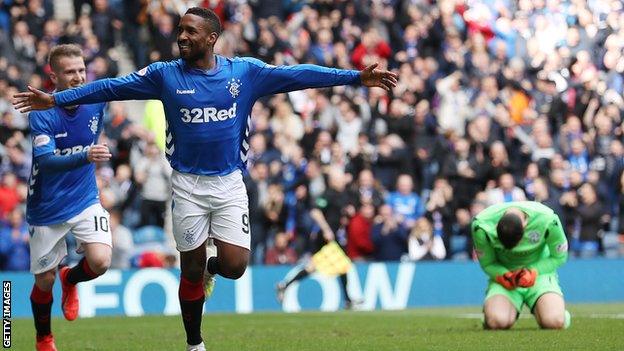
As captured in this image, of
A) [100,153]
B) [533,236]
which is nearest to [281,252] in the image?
[533,236]

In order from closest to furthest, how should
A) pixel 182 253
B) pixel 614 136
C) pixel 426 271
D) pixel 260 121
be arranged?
pixel 182 253, pixel 426 271, pixel 260 121, pixel 614 136

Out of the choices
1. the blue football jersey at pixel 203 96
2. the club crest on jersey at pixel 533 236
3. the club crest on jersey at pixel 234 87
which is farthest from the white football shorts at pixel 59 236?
the club crest on jersey at pixel 533 236

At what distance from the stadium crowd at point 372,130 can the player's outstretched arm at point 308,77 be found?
10837 millimetres

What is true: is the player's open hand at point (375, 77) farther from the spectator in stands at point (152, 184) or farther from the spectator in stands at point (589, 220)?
the spectator in stands at point (589, 220)

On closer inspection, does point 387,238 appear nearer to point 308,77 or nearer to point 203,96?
point 308,77

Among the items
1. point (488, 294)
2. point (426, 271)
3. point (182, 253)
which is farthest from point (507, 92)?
point (182, 253)

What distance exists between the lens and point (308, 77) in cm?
1139

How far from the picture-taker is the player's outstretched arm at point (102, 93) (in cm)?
1091

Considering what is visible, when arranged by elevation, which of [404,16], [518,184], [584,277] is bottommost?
[584,277]

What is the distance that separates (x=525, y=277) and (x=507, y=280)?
8.8 inches

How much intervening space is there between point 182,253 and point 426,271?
12.2m

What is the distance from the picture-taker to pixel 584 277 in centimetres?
2384

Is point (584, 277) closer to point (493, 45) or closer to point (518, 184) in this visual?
point (518, 184)

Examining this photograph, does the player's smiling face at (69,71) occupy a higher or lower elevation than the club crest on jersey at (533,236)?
higher
